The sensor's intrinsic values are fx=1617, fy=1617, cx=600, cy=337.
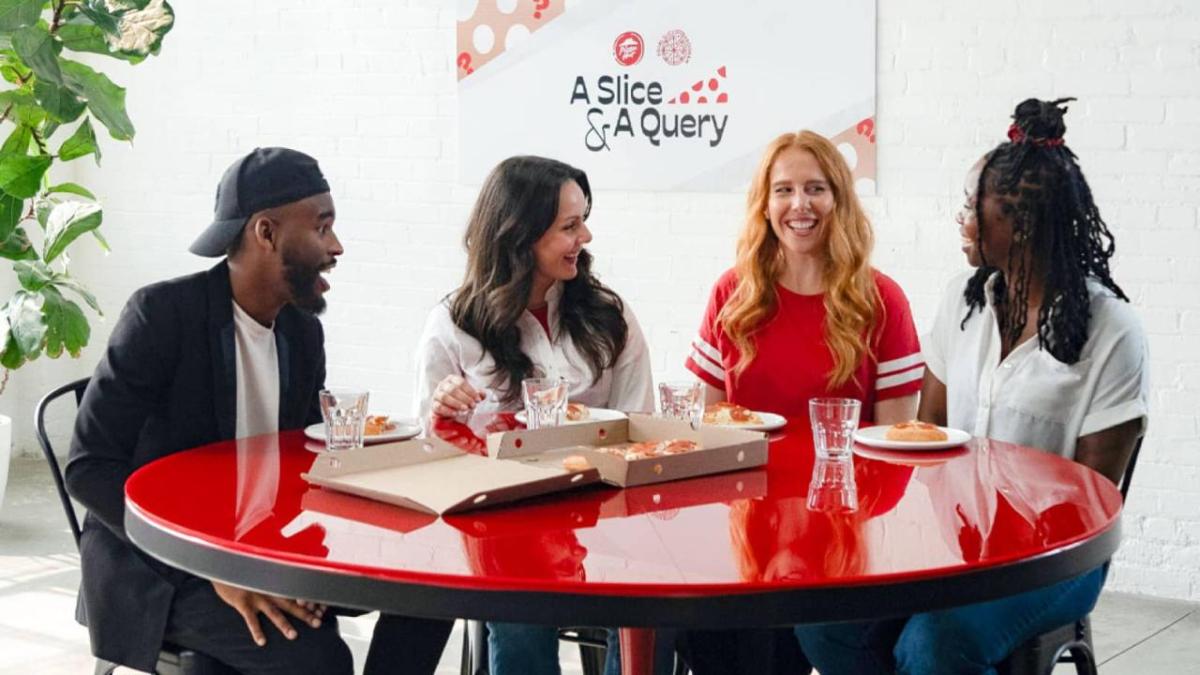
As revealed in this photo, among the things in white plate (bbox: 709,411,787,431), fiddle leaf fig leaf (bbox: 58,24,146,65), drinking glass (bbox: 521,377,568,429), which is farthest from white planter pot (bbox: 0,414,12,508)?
white plate (bbox: 709,411,787,431)

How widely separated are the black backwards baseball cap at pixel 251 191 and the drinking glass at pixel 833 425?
1.04 meters

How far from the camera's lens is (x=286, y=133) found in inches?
232

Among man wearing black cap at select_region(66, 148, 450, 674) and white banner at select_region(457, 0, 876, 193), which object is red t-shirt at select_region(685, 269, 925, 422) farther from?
white banner at select_region(457, 0, 876, 193)

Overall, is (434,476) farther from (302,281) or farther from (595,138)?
(595,138)

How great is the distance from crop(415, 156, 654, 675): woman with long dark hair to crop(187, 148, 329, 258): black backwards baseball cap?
23.1 inches

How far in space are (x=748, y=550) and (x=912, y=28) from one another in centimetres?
303

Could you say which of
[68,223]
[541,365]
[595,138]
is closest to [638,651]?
[541,365]

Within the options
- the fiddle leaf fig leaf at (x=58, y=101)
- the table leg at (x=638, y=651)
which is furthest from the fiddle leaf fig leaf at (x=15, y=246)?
the table leg at (x=638, y=651)

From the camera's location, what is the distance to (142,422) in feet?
8.73

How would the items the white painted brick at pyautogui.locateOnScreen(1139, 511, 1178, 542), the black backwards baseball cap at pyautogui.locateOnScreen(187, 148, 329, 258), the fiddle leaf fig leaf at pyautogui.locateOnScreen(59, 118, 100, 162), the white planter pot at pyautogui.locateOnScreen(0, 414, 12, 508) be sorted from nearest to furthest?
the black backwards baseball cap at pyautogui.locateOnScreen(187, 148, 329, 258) → the fiddle leaf fig leaf at pyautogui.locateOnScreen(59, 118, 100, 162) → the white painted brick at pyautogui.locateOnScreen(1139, 511, 1178, 542) → the white planter pot at pyautogui.locateOnScreen(0, 414, 12, 508)

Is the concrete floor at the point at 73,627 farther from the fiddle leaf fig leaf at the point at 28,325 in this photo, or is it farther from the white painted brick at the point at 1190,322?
the fiddle leaf fig leaf at the point at 28,325

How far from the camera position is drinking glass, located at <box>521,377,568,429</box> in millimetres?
2715

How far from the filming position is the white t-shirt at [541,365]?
336 cm

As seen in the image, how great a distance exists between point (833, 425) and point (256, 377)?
3.54 feet
